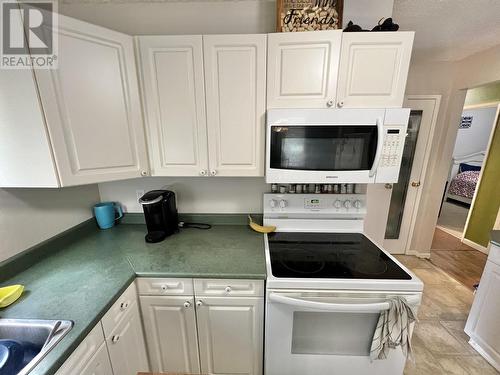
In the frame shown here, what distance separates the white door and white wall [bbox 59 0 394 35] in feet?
5.70

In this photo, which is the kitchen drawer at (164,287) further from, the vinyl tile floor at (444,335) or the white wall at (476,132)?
the white wall at (476,132)

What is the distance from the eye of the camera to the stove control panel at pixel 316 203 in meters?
1.50

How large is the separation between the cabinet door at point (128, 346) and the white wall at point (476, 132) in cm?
708

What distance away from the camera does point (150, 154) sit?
1331 mm

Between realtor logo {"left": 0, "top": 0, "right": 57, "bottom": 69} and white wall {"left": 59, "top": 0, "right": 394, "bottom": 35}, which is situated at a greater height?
white wall {"left": 59, "top": 0, "right": 394, "bottom": 35}

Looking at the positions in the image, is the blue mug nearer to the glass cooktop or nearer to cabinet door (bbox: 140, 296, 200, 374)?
cabinet door (bbox: 140, 296, 200, 374)

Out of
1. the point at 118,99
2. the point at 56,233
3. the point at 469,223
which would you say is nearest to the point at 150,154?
the point at 118,99

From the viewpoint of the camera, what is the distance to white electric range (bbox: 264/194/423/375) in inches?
41.3

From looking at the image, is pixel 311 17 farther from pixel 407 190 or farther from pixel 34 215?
pixel 407 190

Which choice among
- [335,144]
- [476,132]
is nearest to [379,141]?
[335,144]

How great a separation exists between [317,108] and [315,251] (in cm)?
90

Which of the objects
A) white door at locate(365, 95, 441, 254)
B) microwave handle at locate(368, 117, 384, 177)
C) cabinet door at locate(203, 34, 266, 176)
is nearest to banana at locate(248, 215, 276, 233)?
cabinet door at locate(203, 34, 266, 176)

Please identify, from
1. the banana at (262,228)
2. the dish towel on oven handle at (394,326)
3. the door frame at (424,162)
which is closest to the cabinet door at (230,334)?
the banana at (262,228)

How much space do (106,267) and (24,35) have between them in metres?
1.14
